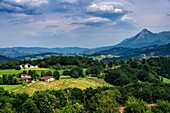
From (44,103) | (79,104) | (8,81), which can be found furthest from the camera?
(8,81)

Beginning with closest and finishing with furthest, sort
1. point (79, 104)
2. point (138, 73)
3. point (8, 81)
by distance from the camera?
point (79, 104)
point (8, 81)
point (138, 73)

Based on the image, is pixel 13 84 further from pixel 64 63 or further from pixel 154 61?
pixel 154 61

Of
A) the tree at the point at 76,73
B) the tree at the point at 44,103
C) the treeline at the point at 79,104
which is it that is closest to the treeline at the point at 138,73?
the tree at the point at 76,73

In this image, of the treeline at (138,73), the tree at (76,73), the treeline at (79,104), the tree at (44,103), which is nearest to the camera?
the treeline at (79,104)

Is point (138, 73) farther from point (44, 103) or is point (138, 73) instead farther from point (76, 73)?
point (44, 103)

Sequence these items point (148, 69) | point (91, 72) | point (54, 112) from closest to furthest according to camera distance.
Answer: point (54, 112) < point (91, 72) < point (148, 69)

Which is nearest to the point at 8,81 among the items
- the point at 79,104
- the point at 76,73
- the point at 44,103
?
the point at 76,73

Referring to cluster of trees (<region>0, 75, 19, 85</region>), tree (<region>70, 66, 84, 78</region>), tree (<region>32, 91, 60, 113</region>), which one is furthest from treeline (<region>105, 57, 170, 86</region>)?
tree (<region>32, 91, 60, 113</region>)

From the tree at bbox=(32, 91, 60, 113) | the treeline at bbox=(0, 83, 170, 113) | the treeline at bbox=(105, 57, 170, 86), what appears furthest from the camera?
the treeline at bbox=(105, 57, 170, 86)

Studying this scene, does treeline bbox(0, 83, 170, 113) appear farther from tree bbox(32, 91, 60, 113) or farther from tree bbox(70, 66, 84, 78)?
tree bbox(70, 66, 84, 78)

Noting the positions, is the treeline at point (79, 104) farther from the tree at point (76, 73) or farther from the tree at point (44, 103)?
the tree at point (76, 73)

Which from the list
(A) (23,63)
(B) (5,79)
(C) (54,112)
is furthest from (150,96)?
(A) (23,63)
